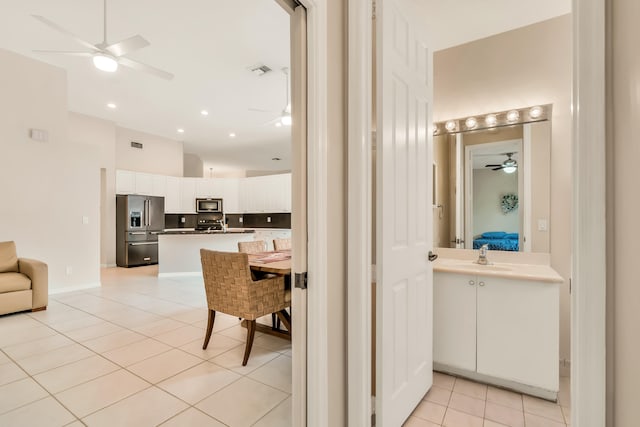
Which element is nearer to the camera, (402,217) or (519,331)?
(402,217)

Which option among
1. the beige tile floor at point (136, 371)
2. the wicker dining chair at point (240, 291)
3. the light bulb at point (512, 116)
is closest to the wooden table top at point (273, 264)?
the wicker dining chair at point (240, 291)

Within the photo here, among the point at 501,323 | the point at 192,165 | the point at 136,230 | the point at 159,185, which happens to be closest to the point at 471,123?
the point at 501,323

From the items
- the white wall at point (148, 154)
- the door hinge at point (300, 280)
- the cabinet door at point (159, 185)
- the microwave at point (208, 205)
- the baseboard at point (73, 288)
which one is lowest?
the baseboard at point (73, 288)

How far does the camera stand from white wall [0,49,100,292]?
4.12 meters

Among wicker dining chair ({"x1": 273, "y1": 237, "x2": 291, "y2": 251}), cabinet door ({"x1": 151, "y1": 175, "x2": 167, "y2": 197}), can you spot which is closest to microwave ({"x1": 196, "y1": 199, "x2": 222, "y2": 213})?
cabinet door ({"x1": 151, "y1": 175, "x2": 167, "y2": 197})

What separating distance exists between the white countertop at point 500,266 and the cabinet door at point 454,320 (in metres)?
0.08

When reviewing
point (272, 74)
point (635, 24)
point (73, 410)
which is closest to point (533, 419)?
point (635, 24)

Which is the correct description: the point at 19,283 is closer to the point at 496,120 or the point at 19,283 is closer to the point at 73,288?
the point at 73,288

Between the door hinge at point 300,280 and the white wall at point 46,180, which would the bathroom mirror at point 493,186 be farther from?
the white wall at point 46,180

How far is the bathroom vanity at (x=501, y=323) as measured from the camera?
1959 mm

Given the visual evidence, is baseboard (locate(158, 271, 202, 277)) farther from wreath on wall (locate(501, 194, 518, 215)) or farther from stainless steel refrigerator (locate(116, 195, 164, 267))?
wreath on wall (locate(501, 194, 518, 215))

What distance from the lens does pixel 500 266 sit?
238 centimetres

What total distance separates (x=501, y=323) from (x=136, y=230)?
288 inches

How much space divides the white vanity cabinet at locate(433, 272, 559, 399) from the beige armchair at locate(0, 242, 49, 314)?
4.69 metres
